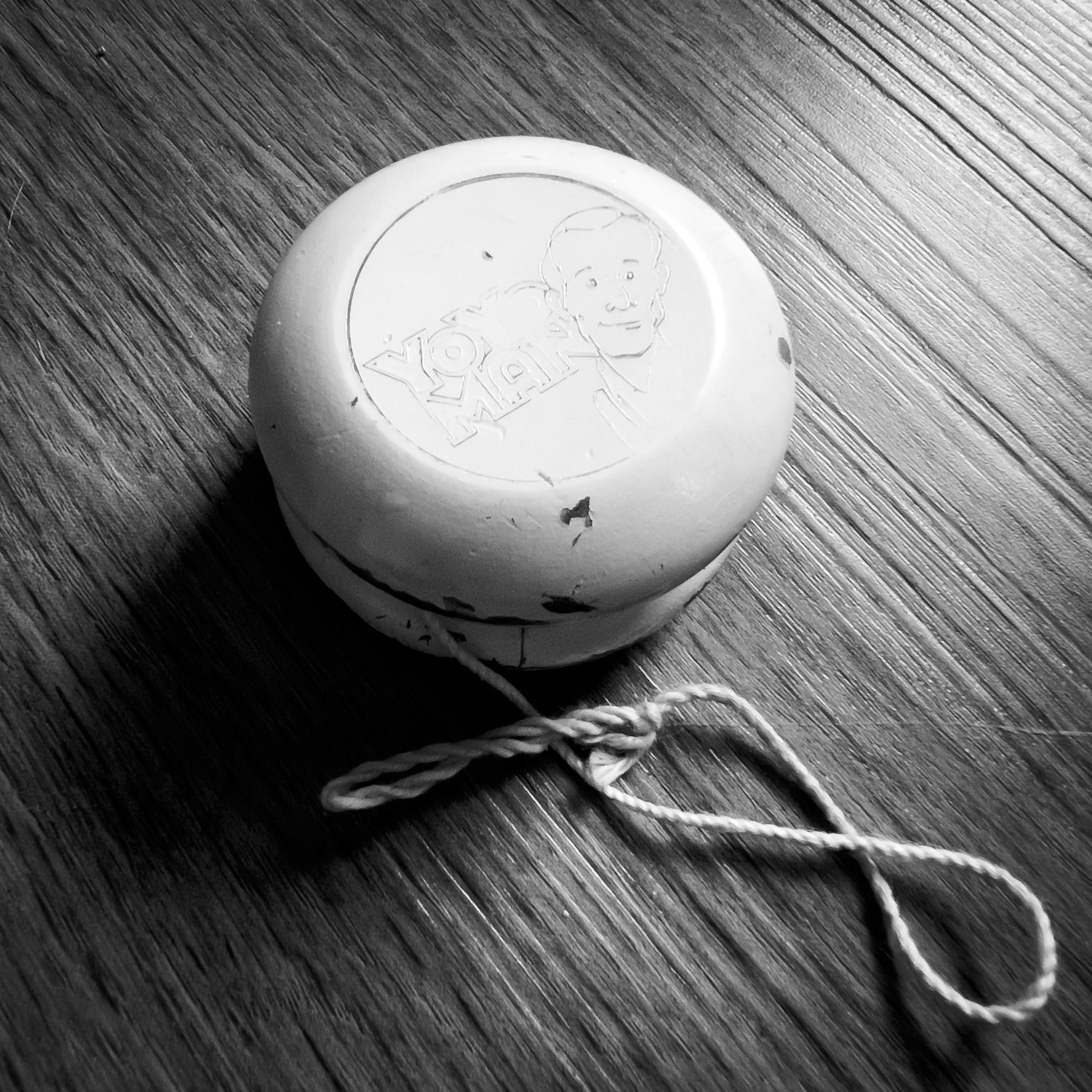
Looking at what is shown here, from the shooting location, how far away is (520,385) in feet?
1.90

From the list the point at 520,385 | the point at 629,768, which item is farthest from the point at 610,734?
the point at 520,385

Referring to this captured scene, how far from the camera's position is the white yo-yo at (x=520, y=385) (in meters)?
0.56

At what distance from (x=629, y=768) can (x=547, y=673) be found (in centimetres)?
9

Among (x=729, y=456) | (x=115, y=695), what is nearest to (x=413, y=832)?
(x=115, y=695)

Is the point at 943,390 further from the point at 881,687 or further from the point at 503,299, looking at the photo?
the point at 503,299

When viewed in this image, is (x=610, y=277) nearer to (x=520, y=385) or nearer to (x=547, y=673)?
(x=520, y=385)

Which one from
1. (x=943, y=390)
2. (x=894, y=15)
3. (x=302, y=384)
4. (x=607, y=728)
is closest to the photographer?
(x=302, y=384)

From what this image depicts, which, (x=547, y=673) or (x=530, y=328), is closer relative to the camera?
(x=530, y=328)

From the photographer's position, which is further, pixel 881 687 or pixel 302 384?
pixel 881 687

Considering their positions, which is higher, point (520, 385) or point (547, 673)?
point (520, 385)

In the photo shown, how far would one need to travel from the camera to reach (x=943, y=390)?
841 mm

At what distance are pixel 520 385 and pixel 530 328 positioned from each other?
38 mm

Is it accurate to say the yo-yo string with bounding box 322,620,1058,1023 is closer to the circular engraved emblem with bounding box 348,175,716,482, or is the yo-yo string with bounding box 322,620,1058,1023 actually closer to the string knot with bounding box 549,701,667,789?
the string knot with bounding box 549,701,667,789

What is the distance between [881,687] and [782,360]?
0.27m
